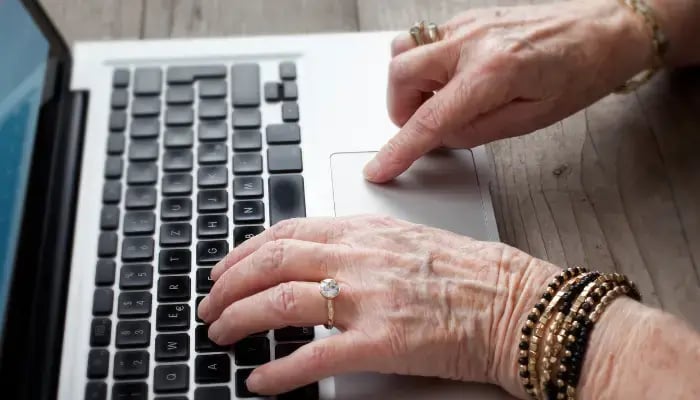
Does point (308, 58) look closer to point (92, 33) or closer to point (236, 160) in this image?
point (236, 160)

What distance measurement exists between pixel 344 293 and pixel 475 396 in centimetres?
13

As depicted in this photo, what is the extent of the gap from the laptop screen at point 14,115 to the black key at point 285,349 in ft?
0.69

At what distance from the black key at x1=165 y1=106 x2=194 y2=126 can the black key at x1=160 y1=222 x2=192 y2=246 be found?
0.11 m

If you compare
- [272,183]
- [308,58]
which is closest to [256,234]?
[272,183]

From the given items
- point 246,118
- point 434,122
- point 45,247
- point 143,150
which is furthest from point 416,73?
point 45,247

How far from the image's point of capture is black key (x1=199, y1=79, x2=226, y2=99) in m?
0.75

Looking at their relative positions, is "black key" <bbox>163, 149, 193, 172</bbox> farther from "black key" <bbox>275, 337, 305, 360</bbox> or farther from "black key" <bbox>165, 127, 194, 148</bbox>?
"black key" <bbox>275, 337, 305, 360</bbox>

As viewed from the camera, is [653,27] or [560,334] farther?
[653,27]

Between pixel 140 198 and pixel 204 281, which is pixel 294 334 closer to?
pixel 204 281

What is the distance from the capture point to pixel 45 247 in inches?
26.1

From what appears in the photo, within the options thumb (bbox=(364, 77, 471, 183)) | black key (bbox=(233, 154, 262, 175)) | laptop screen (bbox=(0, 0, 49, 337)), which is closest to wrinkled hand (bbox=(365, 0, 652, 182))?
thumb (bbox=(364, 77, 471, 183))

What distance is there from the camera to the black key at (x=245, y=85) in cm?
74

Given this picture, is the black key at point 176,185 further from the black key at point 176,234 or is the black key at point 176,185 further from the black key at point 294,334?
the black key at point 294,334

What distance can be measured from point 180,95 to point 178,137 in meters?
0.05
